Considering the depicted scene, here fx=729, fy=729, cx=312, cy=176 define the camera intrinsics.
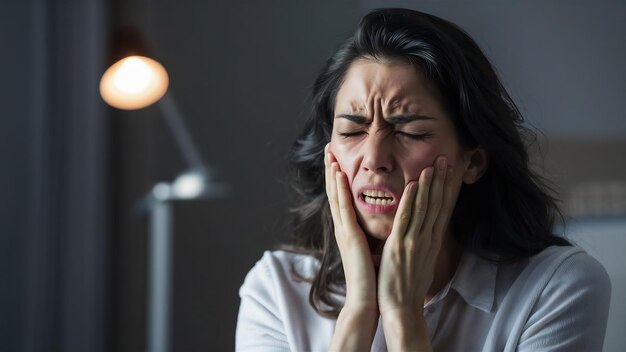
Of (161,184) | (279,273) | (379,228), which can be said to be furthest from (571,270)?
(161,184)

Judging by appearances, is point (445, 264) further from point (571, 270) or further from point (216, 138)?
point (216, 138)

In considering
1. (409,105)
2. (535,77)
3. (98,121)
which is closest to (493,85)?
(409,105)

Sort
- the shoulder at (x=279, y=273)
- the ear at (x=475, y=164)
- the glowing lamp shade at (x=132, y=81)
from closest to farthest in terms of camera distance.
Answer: the ear at (x=475, y=164)
the shoulder at (x=279, y=273)
the glowing lamp shade at (x=132, y=81)

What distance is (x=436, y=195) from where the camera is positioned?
1279mm

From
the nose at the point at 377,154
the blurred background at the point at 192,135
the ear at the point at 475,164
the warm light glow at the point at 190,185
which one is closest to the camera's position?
the nose at the point at 377,154

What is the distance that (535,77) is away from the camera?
247cm

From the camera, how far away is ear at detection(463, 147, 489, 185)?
1.36m

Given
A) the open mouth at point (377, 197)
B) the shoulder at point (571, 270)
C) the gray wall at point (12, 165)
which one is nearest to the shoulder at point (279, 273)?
the open mouth at point (377, 197)

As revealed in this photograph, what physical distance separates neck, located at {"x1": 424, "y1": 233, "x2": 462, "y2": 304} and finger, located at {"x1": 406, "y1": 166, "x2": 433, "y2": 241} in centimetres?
19

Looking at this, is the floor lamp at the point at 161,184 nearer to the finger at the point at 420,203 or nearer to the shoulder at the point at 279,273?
the shoulder at the point at 279,273

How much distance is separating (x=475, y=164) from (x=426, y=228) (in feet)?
0.58

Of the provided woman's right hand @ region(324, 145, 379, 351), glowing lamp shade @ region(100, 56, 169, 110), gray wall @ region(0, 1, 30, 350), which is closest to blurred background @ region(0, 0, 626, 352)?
gray wall @ region(0, 1, 30, 350)

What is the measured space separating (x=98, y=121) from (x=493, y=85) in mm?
1767

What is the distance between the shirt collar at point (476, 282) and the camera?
1340 mm
